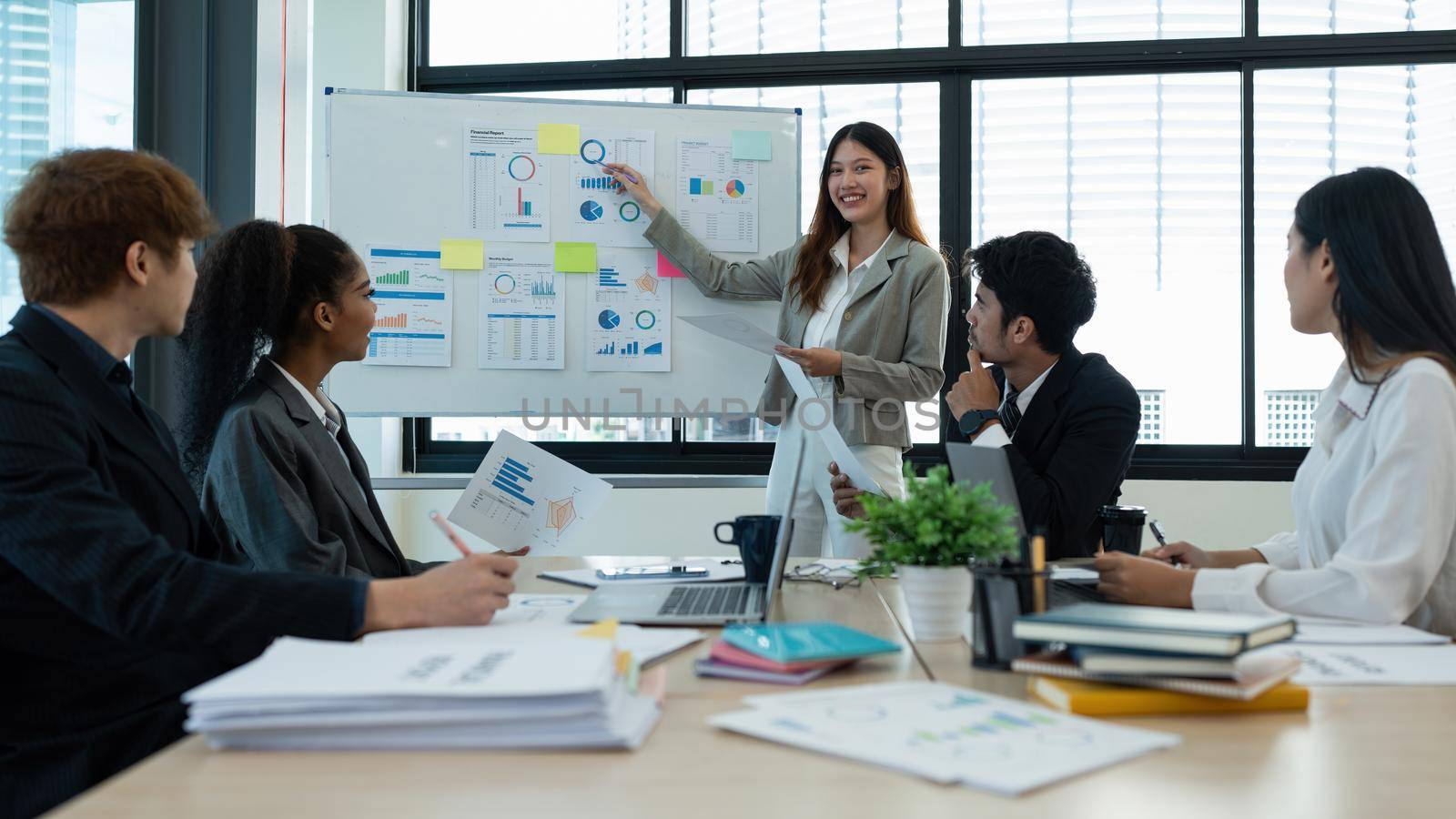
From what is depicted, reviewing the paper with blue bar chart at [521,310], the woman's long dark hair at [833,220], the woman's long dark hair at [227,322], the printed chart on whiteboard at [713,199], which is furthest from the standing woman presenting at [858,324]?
the woman's long dark hair at [227,322]

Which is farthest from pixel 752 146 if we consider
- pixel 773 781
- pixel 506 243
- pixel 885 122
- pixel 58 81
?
pixel 773 781

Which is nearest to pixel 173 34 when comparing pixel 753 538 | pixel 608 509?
pixel 608 509

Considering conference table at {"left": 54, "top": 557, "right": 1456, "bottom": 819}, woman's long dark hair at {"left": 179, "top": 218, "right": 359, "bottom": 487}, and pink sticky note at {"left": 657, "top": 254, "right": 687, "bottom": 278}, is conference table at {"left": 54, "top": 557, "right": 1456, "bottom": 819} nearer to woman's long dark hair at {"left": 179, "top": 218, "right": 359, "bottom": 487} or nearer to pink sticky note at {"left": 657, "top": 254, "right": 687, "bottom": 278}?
woman's long dark hair at {"left": 179, "top": 218, "right": 359, "bottom": 487}

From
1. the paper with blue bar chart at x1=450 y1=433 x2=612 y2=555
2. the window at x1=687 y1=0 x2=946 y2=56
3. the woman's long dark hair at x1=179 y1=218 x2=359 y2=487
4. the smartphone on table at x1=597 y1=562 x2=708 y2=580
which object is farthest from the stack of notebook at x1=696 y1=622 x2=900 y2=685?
the window at x1=687 y1=0 x2=946 y2=56

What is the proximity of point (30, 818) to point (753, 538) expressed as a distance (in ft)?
2.94

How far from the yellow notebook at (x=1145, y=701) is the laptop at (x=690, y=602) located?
18.6 inches

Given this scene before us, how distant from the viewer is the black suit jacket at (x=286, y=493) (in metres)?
1.53

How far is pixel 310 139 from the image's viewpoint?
364 cm

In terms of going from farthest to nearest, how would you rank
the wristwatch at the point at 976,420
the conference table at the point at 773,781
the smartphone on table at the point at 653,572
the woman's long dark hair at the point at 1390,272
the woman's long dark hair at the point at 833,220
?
the woman's long dark hair at the point at 833,220
the wristwatch at the point at 976,420
the smartphone on table at the point at 653,572
the woman's long dark hair at the point at 1390,272
the conference table at the point at 773,781

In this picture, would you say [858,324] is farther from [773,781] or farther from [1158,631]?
[773,781]

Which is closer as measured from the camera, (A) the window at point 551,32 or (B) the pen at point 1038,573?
(B) the pen at point 1038,573

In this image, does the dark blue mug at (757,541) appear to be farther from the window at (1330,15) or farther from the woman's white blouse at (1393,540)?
the window at (1330,15)

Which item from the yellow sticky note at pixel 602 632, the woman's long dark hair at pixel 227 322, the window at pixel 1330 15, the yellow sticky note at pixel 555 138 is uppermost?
the window at pixel 1330 15

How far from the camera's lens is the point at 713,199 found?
3342 millimetres
